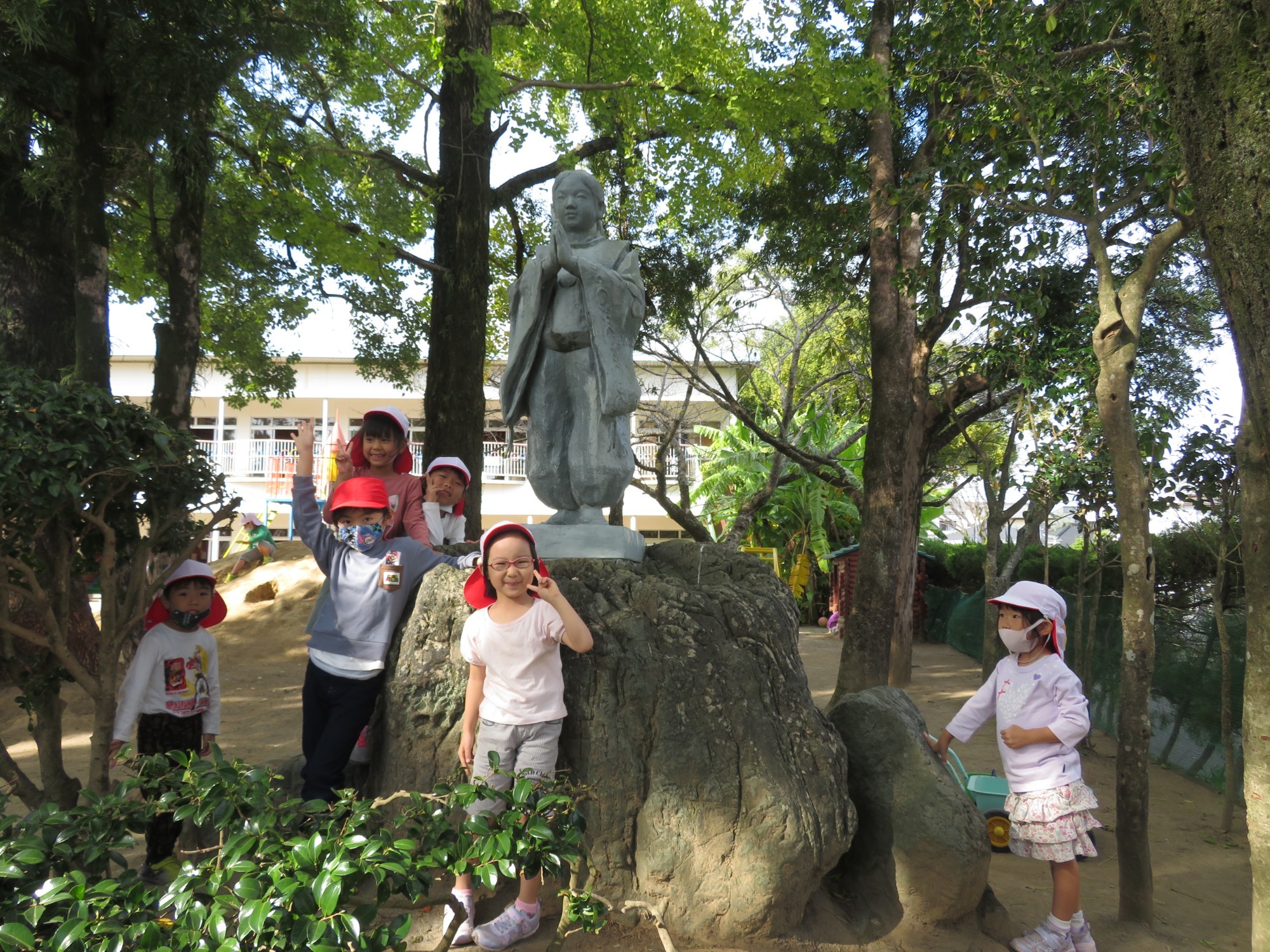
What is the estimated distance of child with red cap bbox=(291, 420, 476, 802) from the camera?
3670mm

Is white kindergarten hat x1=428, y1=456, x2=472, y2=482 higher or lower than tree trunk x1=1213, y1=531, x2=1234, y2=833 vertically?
higher

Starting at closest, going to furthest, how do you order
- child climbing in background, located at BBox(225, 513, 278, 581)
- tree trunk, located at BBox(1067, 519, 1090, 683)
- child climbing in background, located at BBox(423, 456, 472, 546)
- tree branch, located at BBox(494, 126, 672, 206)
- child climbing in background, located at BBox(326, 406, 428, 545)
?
child climbing in background, located at BBox(326, 406, 428, 545), child climbing in background, located at BBox(423, 456, 472, 546), tree trunk, located at BBox(1067, 519, 1090, 683), tree branch, located at BBox(494, 126, 672, 206), child climbing in background, located at BBox(225, 513, 278, 581)

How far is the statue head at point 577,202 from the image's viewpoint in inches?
195

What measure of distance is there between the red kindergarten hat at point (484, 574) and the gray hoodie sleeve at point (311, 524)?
65cm

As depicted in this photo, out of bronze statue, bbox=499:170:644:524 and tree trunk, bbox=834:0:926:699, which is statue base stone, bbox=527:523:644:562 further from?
tree trunk, bbox=834:0:926:699

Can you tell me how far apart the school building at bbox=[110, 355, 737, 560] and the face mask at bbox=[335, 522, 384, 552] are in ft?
60.9

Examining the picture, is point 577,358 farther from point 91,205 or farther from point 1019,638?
point 91,205

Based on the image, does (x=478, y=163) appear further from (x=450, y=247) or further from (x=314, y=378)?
(x=314, y=378)

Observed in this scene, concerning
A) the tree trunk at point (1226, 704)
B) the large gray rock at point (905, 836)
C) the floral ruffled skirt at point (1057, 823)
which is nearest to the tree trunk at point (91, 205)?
the large gray rock at point (905, 836)

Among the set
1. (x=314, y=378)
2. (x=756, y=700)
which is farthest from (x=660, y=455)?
(x=314, y=378)

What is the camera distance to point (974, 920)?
153 inches

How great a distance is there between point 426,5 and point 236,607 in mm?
9126

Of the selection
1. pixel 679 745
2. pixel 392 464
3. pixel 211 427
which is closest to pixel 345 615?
pixel 392 464

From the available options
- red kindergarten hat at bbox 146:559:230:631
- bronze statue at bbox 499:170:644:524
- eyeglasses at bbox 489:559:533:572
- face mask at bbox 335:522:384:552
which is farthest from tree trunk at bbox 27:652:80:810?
bronze statue at bbox 499:170:644:524
